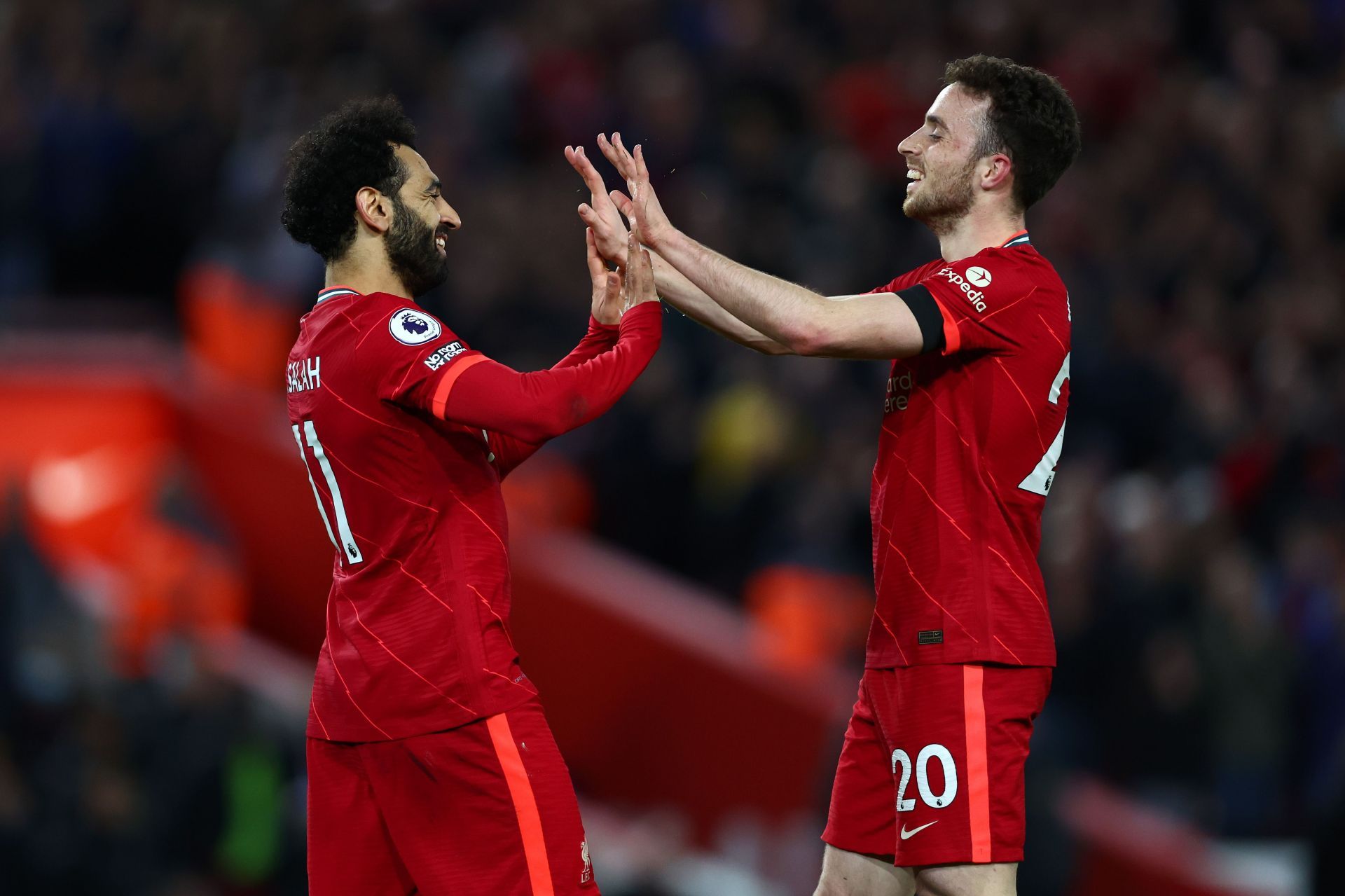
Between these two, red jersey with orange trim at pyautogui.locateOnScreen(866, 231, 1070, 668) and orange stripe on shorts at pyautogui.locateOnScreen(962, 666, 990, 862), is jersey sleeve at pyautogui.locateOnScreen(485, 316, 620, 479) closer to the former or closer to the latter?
red jersey with orange trim at pyautogui.locateOnScreen(866, 231, 1070, 668)

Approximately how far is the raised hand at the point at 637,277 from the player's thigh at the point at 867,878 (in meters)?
1.58

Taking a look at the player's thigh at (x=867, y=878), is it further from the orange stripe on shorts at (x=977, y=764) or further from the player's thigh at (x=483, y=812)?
the player's thigh at (x=483, y=812)

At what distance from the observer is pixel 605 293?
17.3 ft

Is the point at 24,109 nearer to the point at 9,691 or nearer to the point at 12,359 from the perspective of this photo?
the point at 12,359

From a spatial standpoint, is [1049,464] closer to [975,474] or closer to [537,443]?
[975,474]

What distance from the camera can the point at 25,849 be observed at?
9.77 m

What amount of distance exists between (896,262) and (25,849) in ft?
20.1

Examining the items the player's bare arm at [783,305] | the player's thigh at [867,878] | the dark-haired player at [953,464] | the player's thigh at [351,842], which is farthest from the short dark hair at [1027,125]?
the player's thigh at [351,842]

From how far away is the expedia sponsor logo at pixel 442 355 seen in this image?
180 inches

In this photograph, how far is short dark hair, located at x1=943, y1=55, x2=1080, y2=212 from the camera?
505 centimetres

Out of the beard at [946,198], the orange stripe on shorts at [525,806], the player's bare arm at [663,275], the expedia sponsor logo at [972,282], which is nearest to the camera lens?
the orange stripe on shorts at [525,806]

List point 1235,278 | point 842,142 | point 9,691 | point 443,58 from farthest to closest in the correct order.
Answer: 1. point 443,58
2. point 842,142
3. point 1235,278
4. point 9,691

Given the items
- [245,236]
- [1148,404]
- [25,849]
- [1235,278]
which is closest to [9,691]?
[25,849]

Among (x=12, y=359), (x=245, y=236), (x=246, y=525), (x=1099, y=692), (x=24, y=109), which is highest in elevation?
(x=24, y=109)
